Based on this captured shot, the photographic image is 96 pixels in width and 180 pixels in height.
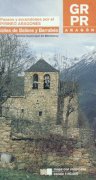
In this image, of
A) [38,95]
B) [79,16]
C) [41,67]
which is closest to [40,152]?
[79,16]

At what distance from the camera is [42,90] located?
28375 millimetres

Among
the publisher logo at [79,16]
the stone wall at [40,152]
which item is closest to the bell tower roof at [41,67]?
the stone wall at [40,152]

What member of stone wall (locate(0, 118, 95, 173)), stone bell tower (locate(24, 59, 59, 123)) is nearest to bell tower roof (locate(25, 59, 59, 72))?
stone bell tower (locate(24, 59, 59, 123))

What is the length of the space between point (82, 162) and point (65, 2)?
10.9 feet

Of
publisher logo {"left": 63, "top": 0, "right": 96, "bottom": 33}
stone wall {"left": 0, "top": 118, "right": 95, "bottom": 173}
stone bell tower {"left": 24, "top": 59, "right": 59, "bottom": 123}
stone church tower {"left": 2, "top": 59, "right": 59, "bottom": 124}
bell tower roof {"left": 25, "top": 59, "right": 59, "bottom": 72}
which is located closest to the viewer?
publisher logo {"left": 63, "top": 0, "right": 96, "bottom": 33}

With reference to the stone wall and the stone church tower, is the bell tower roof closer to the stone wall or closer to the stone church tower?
the stone church tower

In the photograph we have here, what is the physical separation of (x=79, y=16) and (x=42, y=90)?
1788 cm

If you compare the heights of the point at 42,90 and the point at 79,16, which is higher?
the point at 79,16

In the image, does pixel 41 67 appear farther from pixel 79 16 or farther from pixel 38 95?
pixel 79 16

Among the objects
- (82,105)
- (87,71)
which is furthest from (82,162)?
(82,105)

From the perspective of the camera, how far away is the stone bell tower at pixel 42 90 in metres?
26.4

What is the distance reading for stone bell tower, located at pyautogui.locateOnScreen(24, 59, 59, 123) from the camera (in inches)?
1041

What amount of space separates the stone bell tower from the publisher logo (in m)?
14.4

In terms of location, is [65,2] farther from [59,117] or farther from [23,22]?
[59,117]
